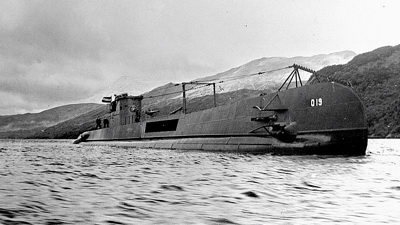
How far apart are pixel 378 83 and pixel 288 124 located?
86.9m

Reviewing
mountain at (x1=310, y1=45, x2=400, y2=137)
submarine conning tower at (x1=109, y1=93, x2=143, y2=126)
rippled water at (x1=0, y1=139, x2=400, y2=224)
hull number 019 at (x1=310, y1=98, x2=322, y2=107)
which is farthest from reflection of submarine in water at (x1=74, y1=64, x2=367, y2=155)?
mountain at (x1=310, y1=45, x2=400, y2=137)

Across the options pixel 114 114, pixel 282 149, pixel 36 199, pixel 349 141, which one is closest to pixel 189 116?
pixel 282 149

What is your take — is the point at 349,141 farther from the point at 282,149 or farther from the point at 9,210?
the point at 9,210

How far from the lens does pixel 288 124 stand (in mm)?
20375

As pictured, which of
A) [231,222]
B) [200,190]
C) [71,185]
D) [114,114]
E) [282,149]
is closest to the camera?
[231,222]

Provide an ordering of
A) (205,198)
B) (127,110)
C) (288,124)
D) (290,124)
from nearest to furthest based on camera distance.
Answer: (205,198) < (290,124) < (288,124) < (127,110)

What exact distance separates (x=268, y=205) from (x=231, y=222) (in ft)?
5.61

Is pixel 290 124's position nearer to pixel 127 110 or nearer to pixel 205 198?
pixel 205 198

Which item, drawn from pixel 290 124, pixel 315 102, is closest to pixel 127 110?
pixel 290 124

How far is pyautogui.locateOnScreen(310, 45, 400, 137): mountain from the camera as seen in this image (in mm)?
77812

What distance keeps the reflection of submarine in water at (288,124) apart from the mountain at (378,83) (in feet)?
200

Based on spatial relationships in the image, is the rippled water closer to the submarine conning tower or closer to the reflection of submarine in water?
the reflection of submarine in water

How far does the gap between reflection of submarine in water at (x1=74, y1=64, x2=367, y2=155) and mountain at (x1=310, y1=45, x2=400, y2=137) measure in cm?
6111

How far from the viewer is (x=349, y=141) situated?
18688 mm
